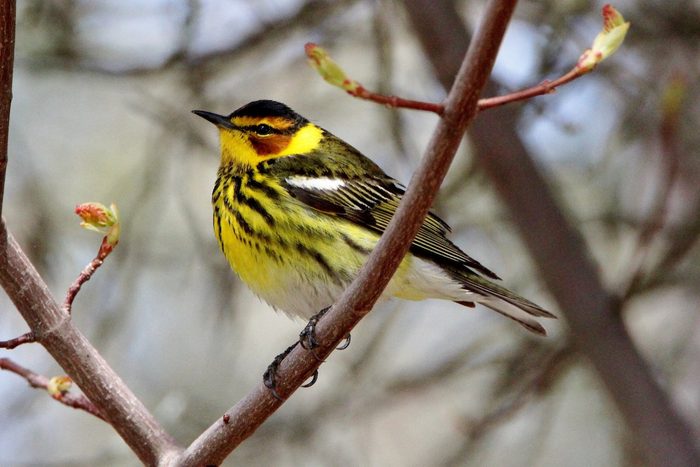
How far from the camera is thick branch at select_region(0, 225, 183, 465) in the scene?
217 centimetres

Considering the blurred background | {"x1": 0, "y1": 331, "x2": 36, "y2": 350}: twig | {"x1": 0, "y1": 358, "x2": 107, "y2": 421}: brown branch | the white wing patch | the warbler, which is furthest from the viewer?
the blurred background

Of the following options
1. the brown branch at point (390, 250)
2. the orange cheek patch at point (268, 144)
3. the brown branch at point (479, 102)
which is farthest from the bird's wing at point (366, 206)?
the brown branch at point (479, 102)

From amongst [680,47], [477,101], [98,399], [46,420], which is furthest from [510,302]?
[46,420]

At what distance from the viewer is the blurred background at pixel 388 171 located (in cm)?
455

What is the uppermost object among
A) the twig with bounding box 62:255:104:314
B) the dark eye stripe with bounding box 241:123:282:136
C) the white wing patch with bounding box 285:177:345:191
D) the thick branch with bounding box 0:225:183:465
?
the dark eye stripe with bounding box 241:123:282:136

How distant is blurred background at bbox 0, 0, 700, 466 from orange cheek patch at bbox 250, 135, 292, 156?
26.6 inches

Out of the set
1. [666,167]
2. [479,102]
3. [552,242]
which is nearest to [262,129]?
[552,242]

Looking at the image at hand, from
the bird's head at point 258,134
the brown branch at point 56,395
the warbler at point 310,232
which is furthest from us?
the bird's head at point 258,134

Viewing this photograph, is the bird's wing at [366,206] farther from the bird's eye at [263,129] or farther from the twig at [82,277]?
the twig at [82,277]

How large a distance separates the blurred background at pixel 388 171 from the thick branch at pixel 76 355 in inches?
73.8

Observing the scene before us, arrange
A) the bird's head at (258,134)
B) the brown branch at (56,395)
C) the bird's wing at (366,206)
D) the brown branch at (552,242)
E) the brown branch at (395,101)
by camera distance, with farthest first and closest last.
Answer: the brown branch at (552,242)
the bird's head at (258,134)
the bird's wing at (366,206)
the brown branch at (56,395)
the brown branch at (395,101)

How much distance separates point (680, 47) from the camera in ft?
16.1

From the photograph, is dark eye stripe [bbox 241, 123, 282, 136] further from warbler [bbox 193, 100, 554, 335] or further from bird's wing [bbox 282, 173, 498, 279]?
bird's wing [bbox 282, 173, 498, 279]

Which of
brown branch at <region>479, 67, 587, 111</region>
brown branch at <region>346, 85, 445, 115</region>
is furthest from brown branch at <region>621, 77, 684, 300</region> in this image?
brown branch at <region>346, 85, 445, 115</region>
